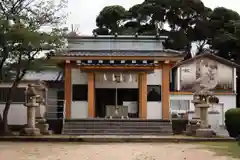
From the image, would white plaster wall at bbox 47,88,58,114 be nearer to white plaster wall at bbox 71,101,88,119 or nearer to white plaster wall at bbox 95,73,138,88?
white plaster wall at bbox 71,101,88,119

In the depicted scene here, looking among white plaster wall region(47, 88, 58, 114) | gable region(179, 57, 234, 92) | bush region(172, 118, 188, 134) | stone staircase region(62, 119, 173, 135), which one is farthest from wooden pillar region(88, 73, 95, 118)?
gable region(179, 57, 234, 92)

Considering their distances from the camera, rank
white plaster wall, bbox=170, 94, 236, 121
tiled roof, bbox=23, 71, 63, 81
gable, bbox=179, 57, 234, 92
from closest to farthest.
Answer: tiled roof, bbox=23, 71, 63, 81, white plaster wall, bbox=170, 94, 236, 121, gable, bbox=179, 57, 234, 92

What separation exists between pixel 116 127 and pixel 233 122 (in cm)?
585

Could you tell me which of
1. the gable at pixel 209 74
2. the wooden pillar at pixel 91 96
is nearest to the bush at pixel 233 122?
the wooden pillar at pixel 91 96

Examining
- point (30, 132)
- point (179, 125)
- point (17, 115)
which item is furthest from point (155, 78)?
point (30, 132)

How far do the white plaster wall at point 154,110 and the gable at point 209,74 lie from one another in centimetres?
1311

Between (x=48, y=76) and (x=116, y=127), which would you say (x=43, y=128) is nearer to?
(x=116, y=127)

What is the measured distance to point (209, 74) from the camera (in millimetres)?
37281

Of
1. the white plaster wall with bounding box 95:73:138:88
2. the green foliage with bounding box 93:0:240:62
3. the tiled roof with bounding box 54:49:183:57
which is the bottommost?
the white plaster wall with bounding box 95:73:138:88

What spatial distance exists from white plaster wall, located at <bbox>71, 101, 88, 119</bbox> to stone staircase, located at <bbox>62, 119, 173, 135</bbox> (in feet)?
6.15

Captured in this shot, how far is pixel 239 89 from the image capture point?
1592 inches

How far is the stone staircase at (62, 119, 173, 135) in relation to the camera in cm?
2100

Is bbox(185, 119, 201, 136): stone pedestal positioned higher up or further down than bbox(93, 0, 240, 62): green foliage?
further down

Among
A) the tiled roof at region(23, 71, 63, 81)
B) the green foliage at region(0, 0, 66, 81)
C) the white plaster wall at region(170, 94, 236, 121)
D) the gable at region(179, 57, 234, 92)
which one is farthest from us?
the gable at region(179, 57, 234, 92)
